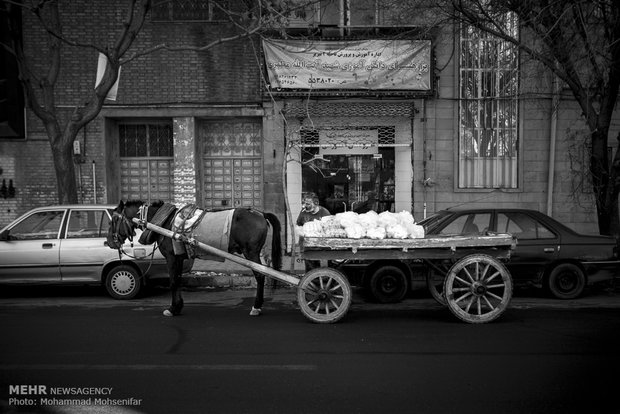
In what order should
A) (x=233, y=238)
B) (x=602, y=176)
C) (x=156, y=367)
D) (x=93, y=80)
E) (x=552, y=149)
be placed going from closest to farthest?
(x=156, y=367), (x=233, y=238), (x=602, y=176), (x=93, y=80), (x=552, y=149)

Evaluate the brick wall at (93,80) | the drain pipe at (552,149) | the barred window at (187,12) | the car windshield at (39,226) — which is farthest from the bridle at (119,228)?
the drain pipe at (552,149)

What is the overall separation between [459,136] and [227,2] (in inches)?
280

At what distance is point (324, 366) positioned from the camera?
5.41 metres

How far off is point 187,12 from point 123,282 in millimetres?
8132

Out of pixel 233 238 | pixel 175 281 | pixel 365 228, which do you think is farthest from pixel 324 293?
pixel 175 281

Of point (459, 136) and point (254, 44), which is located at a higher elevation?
point (254, 44)

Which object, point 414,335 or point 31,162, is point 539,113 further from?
point 31,162

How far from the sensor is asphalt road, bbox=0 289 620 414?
449 centimetres

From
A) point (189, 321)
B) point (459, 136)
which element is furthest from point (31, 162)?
point (459, 136)

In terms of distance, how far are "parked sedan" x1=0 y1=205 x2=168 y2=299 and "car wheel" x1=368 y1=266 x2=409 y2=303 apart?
3.78m

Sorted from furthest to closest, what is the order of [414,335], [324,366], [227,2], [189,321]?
[227,2], [189,321], [414,335], [324,366]

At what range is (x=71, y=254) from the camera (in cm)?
915

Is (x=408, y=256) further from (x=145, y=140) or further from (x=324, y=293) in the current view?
(x=145, y=140)

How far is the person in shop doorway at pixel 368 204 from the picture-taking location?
47.2ft
